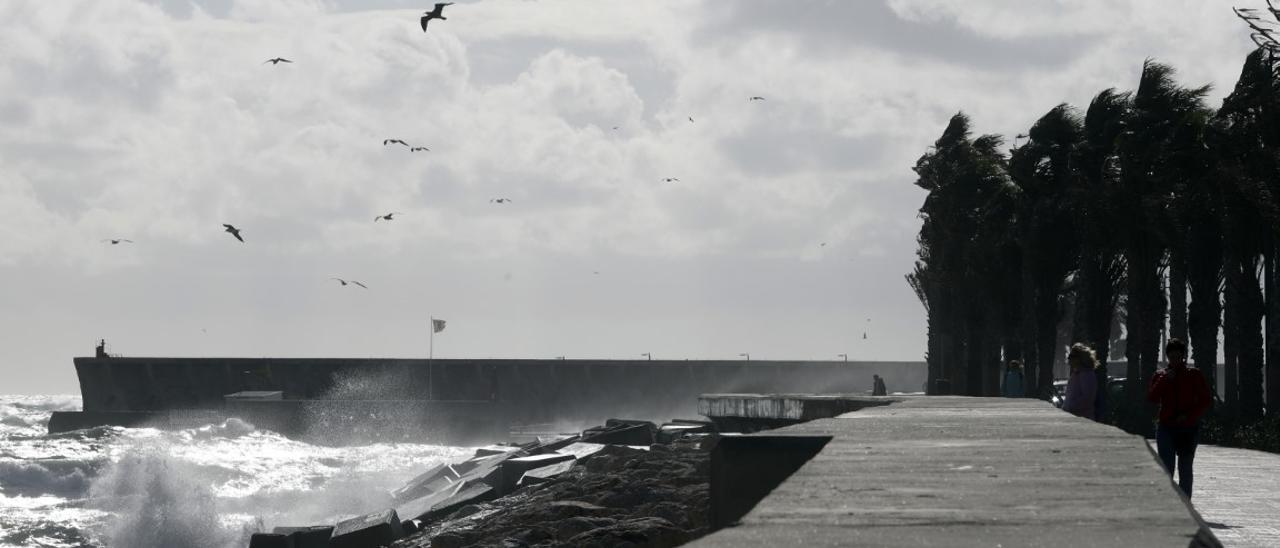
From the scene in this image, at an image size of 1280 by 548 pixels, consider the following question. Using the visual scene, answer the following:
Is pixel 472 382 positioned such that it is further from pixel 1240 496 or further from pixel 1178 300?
pixel 1240 496

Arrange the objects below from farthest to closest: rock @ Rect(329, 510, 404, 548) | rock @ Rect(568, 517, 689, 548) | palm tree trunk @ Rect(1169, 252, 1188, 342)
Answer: palm tree trunk @ Rect(1169, 252, 1188, 342) < rock @ Rect(329, 510, 404, 548) < rock @ Rect(568, 517, 689, 548)

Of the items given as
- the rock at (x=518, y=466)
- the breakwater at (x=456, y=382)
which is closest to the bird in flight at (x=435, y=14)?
the rock at (x=518, y=466)

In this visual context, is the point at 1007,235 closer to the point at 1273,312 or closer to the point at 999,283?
the point at 999,283

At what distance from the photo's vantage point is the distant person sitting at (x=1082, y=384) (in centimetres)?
1476

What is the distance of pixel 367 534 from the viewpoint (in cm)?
1764

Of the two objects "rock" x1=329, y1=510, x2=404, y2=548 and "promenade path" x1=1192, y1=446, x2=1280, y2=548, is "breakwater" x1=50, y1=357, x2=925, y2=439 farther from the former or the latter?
"rock" x1=329, y1=510, x2=404, y2=548

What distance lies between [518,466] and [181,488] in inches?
620

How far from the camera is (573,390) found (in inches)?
3883

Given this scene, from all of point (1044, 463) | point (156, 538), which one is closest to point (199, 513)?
point (156, 538)

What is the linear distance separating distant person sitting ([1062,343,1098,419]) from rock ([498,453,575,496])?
10.3 m

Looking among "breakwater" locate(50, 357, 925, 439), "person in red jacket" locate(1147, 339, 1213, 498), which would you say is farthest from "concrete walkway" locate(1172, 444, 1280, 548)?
"breakwater" locate(50, 357, 925, 439)

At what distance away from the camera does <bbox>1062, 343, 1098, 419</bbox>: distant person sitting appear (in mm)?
14758

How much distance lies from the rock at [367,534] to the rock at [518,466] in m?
5.16

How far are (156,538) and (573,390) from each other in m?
68.7
